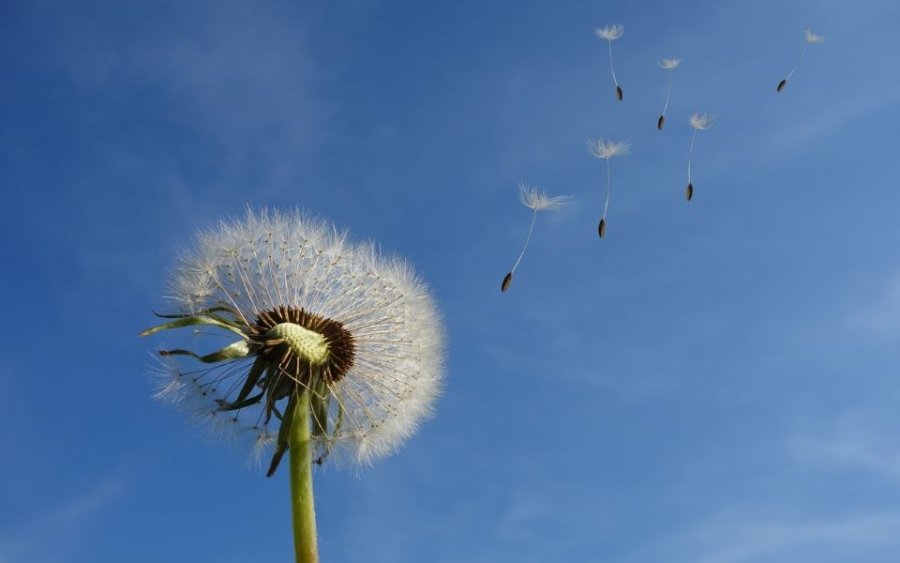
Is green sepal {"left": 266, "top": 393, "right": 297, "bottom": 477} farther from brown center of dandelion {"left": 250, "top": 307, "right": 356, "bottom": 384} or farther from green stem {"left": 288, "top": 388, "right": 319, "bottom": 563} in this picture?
brown center of dandelion {"left": 250, "top": 307, "right": 356, "bottom": 384}

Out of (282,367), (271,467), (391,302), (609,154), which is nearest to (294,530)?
(271,467)

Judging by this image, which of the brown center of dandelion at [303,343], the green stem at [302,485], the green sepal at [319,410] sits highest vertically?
the brown center of dandelion at [303,343]

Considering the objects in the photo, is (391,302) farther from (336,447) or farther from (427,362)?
(336,447)

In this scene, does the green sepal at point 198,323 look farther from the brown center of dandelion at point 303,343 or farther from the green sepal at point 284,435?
the green sepal at point 284,435

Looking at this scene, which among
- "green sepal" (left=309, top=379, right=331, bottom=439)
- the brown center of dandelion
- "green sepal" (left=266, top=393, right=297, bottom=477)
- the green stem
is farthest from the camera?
"green sepal" (left=309, top=379, right=331, bottom=439)

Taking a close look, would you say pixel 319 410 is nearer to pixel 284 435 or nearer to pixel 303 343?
pixel 303 343

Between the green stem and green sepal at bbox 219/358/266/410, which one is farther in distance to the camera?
green sepal at bbox 219/358/266/410
